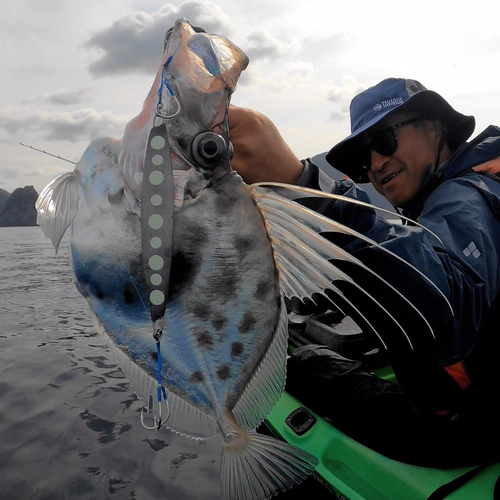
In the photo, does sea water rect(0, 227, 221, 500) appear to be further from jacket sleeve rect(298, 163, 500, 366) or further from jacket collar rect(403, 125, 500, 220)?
jacket collar rect(403, 125, 500, 220)

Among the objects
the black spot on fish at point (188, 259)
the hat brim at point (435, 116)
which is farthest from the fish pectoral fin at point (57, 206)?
the hat brim at point (435, 116)

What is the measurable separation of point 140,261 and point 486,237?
1562 mm

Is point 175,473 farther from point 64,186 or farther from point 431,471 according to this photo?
point 64,186

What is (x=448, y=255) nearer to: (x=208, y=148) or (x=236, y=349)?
(x=236, y=349)

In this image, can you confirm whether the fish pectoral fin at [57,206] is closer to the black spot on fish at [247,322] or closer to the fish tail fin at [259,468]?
the black spot on fish at [247,322]

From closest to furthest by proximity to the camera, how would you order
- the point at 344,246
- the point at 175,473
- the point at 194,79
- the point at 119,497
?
the point at 194,79 < the point at 344,246 < the point at 119,497 < the point at 175,473

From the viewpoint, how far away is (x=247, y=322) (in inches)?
60.0

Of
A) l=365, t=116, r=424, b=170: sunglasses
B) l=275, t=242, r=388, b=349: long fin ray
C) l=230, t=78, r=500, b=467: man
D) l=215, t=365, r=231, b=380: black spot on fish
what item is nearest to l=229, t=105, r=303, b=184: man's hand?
l=230, t=78, r=500, b=467: man

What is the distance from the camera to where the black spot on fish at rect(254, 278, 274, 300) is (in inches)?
58.5

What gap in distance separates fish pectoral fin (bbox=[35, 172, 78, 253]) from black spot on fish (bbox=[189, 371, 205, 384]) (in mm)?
716

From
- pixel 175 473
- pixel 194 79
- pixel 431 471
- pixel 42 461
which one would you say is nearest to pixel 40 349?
pixel 42 461

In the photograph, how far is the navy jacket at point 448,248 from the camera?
163 centimetres

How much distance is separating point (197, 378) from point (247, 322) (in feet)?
1.03

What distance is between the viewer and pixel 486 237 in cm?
188
